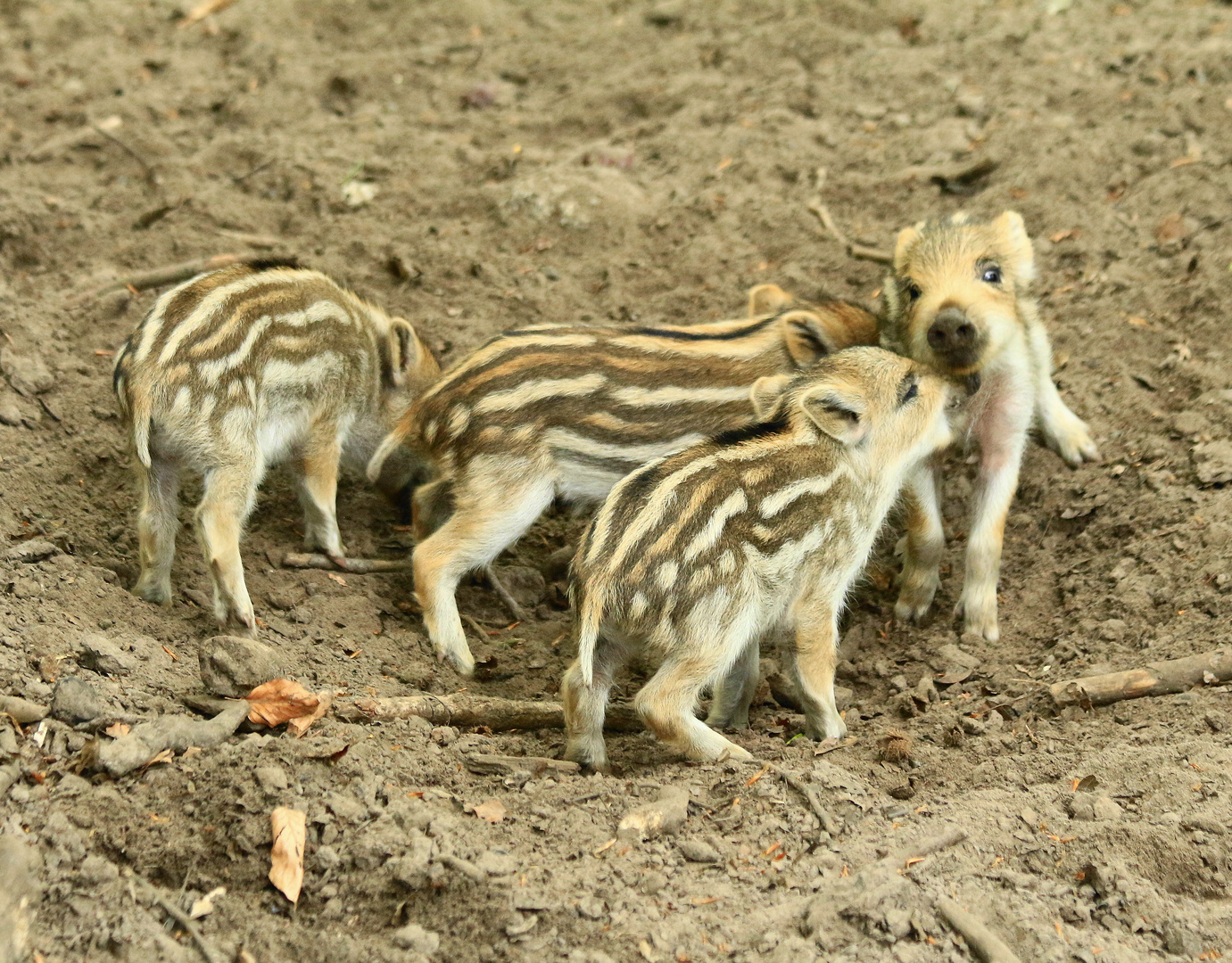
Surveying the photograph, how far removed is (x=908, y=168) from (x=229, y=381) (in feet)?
13.1

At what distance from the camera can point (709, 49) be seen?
8.05 m

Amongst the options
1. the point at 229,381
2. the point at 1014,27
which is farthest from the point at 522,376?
the point at 1014,27

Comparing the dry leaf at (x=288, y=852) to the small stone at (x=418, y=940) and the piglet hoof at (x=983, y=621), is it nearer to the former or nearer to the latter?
the small stone at (x=418, y=940)

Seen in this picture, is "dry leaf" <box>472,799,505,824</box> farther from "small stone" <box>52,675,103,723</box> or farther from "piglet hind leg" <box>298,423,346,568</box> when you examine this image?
"piglet hind leg" <box>298,423,346,568</box>

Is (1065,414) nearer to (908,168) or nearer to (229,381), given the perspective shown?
(908,168)

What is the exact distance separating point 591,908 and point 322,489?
2.63 metres

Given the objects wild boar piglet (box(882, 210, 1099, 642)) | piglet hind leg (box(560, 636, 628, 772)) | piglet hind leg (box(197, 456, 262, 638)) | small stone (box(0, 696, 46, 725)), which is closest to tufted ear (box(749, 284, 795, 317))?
wild boar piglet (box(882, 210, 1099, 642))

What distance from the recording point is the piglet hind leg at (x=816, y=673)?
4.15 metres

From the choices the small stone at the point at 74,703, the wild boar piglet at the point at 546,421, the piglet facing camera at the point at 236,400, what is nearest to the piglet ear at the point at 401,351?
the piglet facing camera at the point at 236,400

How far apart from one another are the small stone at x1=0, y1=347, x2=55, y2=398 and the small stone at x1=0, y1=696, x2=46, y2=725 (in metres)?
2.28

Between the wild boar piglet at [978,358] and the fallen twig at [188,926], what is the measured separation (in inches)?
120

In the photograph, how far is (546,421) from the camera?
4.71 m

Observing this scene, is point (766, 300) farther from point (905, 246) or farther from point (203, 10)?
point (203, 10)

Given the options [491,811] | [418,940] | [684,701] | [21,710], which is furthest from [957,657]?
[21,710]
